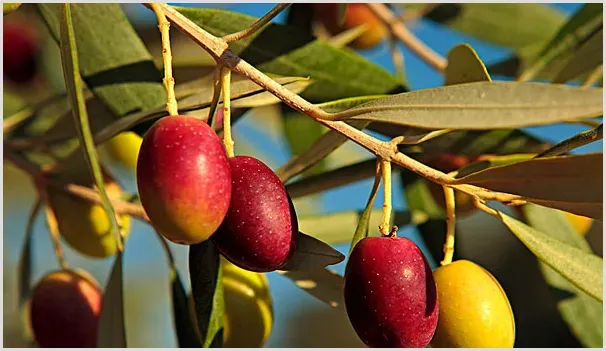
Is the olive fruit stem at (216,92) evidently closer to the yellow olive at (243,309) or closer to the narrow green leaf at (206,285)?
the narrow green leaf at (206,285)

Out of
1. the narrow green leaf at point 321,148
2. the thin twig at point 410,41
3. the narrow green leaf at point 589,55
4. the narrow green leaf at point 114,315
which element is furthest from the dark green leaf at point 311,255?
the thin twig at point 410,41

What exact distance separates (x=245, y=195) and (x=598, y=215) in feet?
1.09

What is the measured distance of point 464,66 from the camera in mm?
1110

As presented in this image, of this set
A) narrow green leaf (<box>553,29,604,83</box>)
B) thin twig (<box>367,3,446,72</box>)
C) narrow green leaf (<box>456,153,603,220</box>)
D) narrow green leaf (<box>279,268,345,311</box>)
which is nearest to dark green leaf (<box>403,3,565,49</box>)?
thin twig (<box>367,3,446,72</box>)

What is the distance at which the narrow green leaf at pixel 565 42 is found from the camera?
1499 mm

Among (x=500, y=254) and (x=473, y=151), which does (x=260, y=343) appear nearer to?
(x=473, y=151)

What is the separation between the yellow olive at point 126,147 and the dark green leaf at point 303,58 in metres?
0.32

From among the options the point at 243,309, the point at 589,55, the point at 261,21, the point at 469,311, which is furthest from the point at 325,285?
the point at 589,55

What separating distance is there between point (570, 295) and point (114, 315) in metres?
0.71

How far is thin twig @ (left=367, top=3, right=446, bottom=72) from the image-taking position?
5.95 ft

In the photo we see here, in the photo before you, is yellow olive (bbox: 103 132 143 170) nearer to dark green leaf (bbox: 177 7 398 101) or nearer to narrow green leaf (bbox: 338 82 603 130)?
dark green leaf (bbox: 177 7 398 101)

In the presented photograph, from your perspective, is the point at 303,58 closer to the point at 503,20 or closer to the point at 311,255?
the point at 311,255

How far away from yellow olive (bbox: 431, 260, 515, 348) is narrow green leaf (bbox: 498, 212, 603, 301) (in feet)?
0.34

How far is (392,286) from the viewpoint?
0.80 metres
